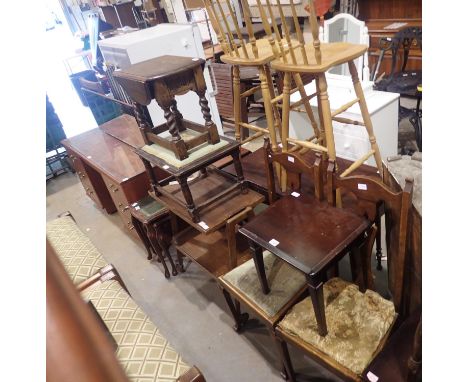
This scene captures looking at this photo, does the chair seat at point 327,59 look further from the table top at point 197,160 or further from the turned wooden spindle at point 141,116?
the turned wooden spindle at point 141,116

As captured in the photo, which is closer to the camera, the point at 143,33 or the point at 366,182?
the point at 366,182

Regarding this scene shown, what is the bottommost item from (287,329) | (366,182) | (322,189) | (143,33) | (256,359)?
(256,359)

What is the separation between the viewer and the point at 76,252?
2299 millimetres

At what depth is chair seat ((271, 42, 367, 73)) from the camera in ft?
4.74

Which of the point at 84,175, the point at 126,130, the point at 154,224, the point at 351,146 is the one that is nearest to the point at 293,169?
the point at 351,146

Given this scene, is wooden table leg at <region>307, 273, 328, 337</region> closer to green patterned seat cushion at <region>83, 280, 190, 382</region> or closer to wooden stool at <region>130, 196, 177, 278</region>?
green patterned seat cushion at <region>83, 280, 190, 382</region>

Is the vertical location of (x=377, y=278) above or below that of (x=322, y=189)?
below

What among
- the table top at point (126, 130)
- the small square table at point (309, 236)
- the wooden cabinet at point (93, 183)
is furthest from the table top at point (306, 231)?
the wooden cabinet at point (93, 183)

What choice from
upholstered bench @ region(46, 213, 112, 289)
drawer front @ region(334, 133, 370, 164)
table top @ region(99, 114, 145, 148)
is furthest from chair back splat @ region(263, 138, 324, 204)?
table top @ region(99, 114, 145, 148)

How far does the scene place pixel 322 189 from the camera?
5.40 ft
